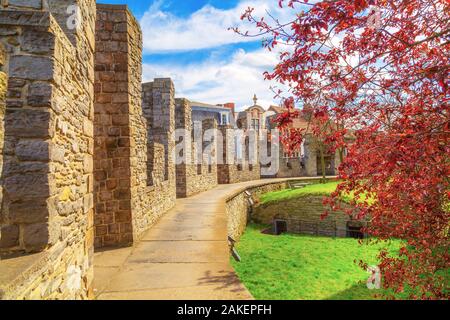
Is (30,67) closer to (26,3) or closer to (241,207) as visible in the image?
(26,3)

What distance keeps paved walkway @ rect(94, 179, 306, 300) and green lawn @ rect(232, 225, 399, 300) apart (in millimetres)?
2333

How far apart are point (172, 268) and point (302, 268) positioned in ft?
22.6

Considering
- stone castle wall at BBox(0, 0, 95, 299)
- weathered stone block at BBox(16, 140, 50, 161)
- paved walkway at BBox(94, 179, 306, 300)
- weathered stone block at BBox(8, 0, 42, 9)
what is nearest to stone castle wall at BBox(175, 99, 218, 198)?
paved walkway at BBox(94, 179, 306, 300)

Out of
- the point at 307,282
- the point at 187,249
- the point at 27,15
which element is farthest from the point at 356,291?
the point at 27,15

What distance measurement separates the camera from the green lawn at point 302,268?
8938 mm

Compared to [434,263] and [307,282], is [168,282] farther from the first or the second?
[307,282]

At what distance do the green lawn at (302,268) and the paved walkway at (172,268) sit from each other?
233 cm

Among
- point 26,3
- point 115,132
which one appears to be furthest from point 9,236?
point 115,132

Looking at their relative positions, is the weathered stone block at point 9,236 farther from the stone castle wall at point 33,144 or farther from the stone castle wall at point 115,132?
the stone castle wall at point 115,132

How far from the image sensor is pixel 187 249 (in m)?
6.34

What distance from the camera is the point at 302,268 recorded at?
35.9ft

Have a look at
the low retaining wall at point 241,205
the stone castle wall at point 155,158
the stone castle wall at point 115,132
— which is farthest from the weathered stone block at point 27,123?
the low retaining wall at point 241,205
